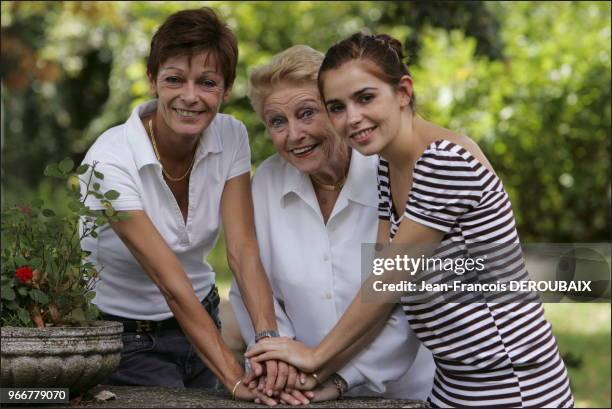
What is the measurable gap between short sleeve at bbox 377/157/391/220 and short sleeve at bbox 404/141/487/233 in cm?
32

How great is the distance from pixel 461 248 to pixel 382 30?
388cm

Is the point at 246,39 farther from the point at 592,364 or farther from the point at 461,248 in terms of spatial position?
the point at 461,248

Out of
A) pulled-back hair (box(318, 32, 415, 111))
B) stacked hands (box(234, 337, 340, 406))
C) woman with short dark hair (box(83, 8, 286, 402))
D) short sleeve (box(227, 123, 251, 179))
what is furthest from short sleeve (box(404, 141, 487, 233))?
short sleeve (box(227, 123, 251, 179))

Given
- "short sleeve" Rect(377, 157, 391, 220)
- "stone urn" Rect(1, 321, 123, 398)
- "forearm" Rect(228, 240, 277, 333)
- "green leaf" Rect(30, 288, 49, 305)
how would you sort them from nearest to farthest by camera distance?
"stone urn" Rect(1, 321, 123, 398) < "green leaf" Rect(30, 288, 49, 305) < "short sleeve" Rect(377, 157, 391, 220) < "forearm" Rect(228, 240, 277, 333)

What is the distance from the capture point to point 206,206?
335 centimetres

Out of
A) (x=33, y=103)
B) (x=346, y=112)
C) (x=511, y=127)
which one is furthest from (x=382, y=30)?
(x=33, y=103)

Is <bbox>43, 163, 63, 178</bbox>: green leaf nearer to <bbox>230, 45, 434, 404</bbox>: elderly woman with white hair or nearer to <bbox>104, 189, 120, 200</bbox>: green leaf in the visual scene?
<bbox>104, 189, 120, 200</bbox>: green leaf

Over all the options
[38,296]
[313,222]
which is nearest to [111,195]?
[38,296]

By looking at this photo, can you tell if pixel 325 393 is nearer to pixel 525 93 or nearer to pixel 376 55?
pixel 376 55

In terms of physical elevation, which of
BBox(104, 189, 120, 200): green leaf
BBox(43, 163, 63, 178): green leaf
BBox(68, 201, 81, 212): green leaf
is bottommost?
BBox(68, 201, 81, 212): green leaf

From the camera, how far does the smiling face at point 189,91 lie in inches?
124

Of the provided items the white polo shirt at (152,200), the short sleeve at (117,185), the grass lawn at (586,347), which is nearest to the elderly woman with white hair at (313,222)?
the white polo shirt at (152,200)

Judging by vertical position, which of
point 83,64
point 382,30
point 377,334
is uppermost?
point 83,64

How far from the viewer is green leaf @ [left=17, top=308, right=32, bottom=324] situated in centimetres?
252
